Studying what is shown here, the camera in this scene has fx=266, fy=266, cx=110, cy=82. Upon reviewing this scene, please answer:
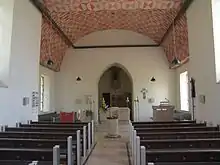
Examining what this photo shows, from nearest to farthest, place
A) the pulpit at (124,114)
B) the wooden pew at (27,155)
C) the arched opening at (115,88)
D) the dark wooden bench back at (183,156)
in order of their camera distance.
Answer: the dark wooden bench back at (183,156) → the wooden pew at (27,155) → the pulpit at (124,114) → the arched opening at (115,88)

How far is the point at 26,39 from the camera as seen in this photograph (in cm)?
673

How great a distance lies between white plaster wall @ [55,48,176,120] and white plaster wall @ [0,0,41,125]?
6.90m

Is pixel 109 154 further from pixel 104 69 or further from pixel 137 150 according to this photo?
pixel 104 69

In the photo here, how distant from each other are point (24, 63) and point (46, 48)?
5.23 metres

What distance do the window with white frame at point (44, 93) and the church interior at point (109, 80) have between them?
50mm

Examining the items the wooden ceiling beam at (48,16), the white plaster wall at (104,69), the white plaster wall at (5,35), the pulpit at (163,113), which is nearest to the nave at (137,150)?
the white plaster wall at (5,35)

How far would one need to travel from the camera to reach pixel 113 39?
1441 cm

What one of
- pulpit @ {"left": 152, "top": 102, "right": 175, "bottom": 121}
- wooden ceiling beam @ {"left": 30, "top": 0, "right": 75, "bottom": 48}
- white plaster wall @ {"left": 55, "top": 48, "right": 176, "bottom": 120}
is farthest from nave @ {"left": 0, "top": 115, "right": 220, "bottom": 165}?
white plaster wall @ {"left": 55, "top": 48, "right": 176, "bottom": 120}

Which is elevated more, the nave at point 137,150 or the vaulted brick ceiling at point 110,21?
the vaulted brick ceiling at point 110,21

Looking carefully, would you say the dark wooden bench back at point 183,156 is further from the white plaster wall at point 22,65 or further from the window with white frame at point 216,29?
the white plaster wall at point 22,65

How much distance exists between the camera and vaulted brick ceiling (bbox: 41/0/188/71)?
310 inches

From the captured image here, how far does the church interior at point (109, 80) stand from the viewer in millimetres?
3770

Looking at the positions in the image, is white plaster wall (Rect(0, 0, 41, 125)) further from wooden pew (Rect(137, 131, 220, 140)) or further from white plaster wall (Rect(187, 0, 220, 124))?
white plaster wall (Rect(187, 0, 220, 124))

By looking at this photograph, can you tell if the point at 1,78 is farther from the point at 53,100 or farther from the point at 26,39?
the point at 53,100
